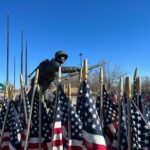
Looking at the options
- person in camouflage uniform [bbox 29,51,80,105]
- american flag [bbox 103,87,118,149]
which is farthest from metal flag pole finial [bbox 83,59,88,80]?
person in camouflage uniform [bbox 29,51,80,105]

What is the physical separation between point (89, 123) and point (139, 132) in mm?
682

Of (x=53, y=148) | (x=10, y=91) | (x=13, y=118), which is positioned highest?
(x=10, y=91)

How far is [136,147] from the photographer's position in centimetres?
478

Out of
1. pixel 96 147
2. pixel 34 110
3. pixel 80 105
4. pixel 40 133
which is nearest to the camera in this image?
pixel 96 147

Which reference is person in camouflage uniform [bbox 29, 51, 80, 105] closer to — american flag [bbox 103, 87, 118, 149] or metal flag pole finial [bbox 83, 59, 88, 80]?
american flag [bbox 103, 87, 118, 149]

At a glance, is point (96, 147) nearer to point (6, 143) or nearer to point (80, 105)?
point (80, 105)

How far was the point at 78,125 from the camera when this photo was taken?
202 inches

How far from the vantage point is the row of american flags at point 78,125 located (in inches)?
Answer: 188

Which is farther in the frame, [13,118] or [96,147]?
[13,118]

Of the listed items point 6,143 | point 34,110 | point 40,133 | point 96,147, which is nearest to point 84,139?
point 96,147

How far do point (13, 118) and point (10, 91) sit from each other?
0.60 metres

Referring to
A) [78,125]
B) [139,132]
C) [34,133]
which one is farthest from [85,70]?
[34,133]

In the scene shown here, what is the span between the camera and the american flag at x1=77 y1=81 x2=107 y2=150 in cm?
466

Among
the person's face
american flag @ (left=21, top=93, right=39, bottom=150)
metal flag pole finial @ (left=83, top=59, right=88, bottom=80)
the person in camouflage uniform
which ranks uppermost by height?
the person's face
